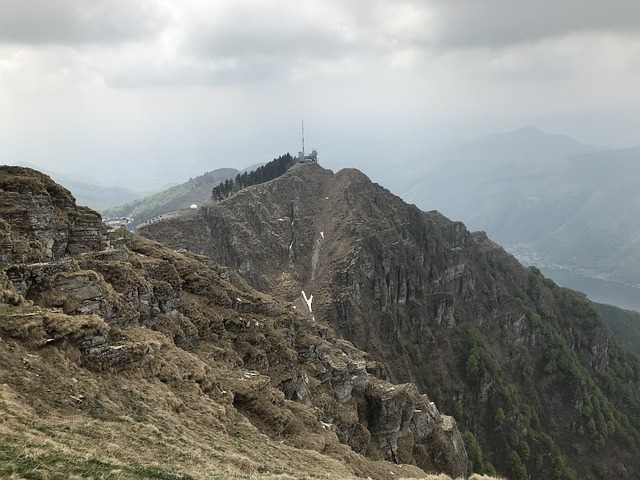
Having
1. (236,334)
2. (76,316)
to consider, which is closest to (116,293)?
(76,316)

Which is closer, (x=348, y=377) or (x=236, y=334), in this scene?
(x=236, y=334)

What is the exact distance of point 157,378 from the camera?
110 feet

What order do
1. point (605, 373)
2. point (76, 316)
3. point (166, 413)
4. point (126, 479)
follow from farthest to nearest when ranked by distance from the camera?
1. point (605, 373)
2. point (76, 316)
3. point (166, 413)
4. point (126, 479)

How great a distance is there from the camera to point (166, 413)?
2945 centimetres

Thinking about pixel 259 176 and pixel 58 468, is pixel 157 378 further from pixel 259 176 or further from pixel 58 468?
pixel 259 176

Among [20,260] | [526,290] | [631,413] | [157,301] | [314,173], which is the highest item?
[314,173]

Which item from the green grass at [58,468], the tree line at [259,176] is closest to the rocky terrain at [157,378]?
the green grass at [58,468]

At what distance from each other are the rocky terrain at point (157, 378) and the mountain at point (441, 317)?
2012 inches

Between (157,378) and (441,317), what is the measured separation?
123867mm

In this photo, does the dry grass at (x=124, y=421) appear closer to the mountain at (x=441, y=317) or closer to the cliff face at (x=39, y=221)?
the cliff face at (x=39, y=221)

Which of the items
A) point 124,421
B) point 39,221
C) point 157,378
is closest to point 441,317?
point 157,378

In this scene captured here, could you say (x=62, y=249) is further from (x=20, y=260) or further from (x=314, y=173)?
(x=314, y=173)

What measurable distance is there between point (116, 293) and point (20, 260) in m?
8.40

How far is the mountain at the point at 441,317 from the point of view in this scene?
4857 inches
